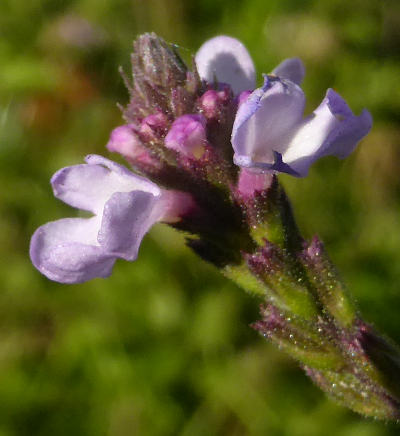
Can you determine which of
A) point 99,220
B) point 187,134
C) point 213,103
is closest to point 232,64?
point 213,103

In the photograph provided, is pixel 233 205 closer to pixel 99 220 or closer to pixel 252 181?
pixel 252 181

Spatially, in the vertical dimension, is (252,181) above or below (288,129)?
below

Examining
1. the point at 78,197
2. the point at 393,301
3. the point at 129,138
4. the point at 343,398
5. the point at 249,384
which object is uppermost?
the point at 129,138

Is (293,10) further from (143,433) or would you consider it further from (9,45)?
(143,433)

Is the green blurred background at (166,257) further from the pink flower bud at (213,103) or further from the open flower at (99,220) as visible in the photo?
the pink flower bud at (213,103)

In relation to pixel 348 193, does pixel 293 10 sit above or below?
above

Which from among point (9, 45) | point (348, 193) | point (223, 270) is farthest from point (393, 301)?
point (9, 45)
